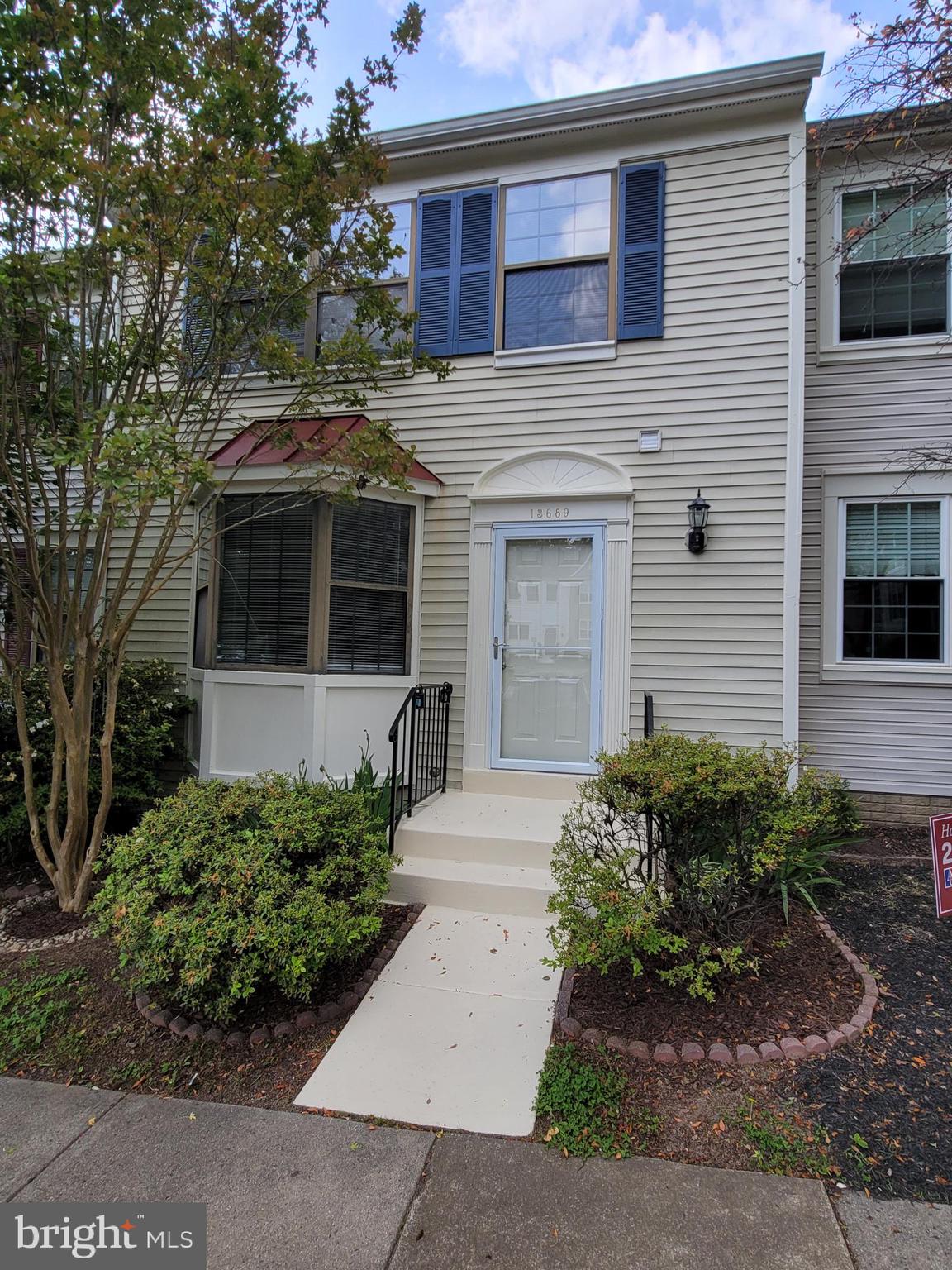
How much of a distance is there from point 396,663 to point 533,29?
5591 millimetres

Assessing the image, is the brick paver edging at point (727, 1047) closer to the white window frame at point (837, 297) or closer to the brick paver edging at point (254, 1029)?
the brick paver edging at point (254, 1029)

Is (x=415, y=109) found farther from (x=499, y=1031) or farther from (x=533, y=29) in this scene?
(x=499, y=1031)

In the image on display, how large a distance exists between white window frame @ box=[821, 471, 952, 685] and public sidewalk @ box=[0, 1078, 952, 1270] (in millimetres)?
4777

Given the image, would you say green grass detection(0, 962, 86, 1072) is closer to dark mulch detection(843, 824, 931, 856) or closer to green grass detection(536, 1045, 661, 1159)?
green grass detection(536, 1045, 661, 1159)

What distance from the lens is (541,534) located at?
220 inches

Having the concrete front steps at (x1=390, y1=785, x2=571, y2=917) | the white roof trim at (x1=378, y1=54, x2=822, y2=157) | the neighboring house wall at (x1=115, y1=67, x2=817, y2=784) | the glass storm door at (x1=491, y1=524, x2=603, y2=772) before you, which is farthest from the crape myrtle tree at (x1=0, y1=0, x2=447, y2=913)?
the concrete front steps at (x1=390, y1=785, x2=571, y2=917)

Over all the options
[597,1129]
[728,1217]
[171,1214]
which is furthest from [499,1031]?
[171,1214]

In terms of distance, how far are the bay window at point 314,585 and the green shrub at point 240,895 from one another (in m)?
1.89

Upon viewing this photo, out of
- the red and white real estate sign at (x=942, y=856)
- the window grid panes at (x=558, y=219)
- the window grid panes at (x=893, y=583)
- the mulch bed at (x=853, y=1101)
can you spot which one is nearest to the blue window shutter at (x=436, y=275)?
the window grid panes at (x=558, y=219)

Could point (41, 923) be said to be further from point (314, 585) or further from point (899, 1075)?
point (899, 1075)

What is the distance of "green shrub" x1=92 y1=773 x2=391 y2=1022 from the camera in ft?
9.38

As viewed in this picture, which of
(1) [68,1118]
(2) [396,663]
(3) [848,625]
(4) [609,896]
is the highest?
(3) [848,625]

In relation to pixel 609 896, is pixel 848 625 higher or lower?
higher

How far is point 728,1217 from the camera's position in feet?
6.68
